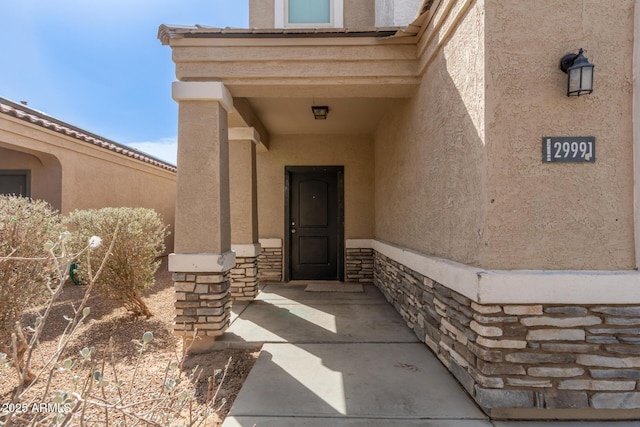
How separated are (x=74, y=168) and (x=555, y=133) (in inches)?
344

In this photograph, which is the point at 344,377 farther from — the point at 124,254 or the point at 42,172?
the point at 42,172

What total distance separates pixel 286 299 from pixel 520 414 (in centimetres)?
374

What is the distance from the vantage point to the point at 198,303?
144 inches

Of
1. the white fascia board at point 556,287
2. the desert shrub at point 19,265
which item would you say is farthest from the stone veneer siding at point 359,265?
the desert shrub at point 19,265

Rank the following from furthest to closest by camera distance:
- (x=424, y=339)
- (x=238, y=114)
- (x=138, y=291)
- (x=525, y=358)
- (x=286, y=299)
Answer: (x=286, y=299) → (x=138, y=291) → (x=238, y=114) → (x=424, y=339) → (x=525, y=358)

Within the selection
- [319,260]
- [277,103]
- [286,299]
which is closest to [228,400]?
[286,299]

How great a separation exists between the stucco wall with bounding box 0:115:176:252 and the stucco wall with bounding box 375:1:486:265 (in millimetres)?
6900

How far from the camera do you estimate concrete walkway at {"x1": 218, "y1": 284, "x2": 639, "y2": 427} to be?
7.97 feet

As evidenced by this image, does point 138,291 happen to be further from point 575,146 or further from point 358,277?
point 575,146

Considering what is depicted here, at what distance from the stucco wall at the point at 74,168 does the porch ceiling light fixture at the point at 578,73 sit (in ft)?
26.6

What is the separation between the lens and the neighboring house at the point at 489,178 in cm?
237

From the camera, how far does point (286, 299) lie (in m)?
5.58

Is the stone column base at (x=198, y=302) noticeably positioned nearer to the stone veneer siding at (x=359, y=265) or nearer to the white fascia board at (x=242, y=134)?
the white fascia board at (x=242, y=134)

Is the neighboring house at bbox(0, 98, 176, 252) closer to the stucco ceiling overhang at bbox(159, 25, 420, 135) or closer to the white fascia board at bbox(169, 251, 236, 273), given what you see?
the stucco ceiling overhang at bbox(159, 25, 420, 135)
